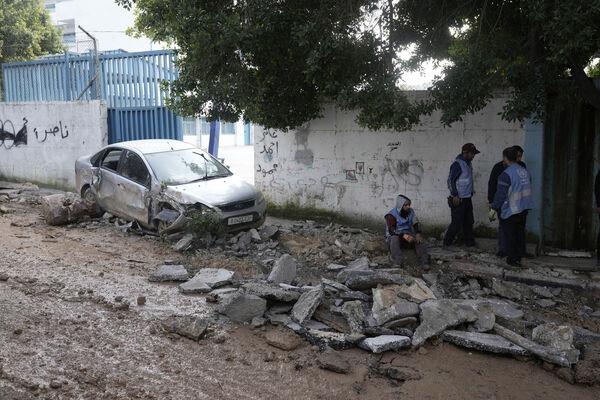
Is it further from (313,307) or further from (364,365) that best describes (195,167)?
(364,365)

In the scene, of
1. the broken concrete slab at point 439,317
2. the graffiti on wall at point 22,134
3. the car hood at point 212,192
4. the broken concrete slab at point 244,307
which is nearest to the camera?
the broken concrete slab at point 439,317

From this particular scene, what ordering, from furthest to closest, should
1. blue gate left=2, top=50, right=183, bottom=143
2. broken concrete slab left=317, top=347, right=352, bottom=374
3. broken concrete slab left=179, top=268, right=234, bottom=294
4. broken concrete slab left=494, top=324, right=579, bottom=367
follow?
blue gate left=2, top=50, right=183, bottom=143, broken concrete slab left=179, top=268, right=234, bottom=294, broken concrete slab left=494, top=324, right=579, bottom=367, broken concrete slab left=317, top=347, right=352, bottom=374

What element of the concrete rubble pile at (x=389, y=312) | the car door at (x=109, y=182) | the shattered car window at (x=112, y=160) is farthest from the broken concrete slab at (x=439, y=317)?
the shattered car window at (x=112, y=160)

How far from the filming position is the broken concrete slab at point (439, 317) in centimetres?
534

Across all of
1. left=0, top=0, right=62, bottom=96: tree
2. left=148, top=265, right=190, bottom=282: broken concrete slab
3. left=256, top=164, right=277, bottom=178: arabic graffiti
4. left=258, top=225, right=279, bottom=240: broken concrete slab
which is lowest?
left=148, top=265, right=190, bottom=282: broken concrete slab

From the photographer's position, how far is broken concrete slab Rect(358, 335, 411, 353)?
5.11m

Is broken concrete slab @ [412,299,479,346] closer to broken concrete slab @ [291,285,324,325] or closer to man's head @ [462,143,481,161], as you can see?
broken concrete slab @ [291,285,324,325]

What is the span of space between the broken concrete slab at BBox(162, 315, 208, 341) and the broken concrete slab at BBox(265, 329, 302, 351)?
641 mm

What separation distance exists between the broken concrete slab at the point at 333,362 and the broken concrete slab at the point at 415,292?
127 centimetres

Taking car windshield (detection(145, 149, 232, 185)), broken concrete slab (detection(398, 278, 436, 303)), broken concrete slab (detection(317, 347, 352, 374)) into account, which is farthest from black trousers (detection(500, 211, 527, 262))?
car windshield (detection(145, 149, 232, 185))

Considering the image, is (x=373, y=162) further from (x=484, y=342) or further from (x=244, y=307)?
(x=484, y=342)

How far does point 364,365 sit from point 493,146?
5278 mm

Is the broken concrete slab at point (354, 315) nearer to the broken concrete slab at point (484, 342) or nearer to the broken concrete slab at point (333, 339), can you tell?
the broken concrete slab at point (333, 339)

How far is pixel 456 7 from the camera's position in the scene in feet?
25.2
